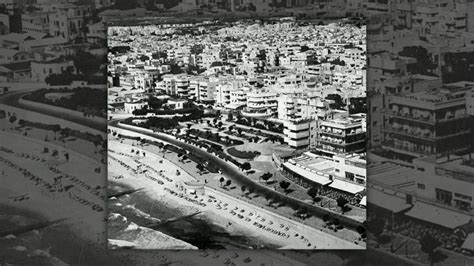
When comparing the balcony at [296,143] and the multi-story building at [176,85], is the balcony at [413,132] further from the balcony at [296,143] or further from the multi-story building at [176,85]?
the multi-story building at [176,85]

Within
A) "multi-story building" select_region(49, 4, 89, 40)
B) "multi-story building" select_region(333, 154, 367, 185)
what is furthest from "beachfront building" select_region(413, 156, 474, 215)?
"multi-story building" select_region(49, 4, 89, 40)

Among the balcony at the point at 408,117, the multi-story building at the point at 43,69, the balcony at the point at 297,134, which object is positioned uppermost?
the multi-story building at the point at 43,69

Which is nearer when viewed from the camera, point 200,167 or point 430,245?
point 430,245

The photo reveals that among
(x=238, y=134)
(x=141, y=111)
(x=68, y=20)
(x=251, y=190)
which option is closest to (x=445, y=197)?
(x=251, y=190)

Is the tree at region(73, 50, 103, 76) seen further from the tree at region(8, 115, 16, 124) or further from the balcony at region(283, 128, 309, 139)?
the balcony at region(283, 128, 309, 139)

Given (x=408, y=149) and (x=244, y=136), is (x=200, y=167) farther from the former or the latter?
(x=408, y=149)

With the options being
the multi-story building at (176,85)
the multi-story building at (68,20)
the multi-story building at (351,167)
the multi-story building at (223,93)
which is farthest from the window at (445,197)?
the multi-story building at (68,20)
